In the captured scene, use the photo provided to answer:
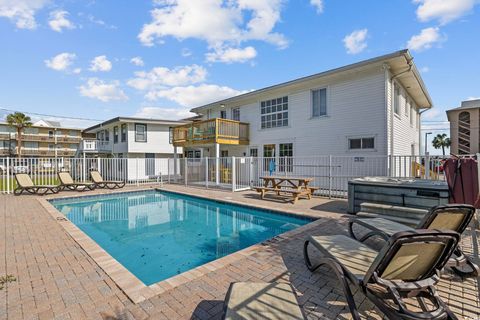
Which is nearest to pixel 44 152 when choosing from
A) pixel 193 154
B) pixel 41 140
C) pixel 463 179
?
pixel 41 140

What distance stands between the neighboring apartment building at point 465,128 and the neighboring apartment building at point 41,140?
54.4m

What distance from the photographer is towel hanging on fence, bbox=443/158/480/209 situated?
464cm

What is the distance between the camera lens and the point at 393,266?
2.17m

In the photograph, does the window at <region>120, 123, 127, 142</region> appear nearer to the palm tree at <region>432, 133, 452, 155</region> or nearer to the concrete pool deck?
the concrete pool deck

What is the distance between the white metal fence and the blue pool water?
3.43 meters

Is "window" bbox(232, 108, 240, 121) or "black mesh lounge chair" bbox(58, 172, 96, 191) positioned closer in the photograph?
"black mesh lounge chair" bbox(58, 172, 96, 191)

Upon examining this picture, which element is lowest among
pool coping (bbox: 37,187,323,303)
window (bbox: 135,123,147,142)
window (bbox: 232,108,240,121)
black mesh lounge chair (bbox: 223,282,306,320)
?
pool coping (bbox: 37,187,323,303)

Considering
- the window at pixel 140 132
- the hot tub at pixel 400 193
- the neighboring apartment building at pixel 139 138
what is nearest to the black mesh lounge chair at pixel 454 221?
the hot tub at pixel 400 193

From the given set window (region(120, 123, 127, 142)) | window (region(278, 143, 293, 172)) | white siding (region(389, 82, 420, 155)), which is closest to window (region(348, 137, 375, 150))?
white siding (region(389, 82, 420, 155))

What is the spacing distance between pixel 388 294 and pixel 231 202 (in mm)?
7849

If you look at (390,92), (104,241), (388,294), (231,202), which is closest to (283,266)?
(388,294)

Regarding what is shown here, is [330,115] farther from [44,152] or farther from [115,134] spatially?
[44,152]

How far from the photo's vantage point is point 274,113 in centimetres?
1454

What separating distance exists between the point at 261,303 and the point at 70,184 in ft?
46.5
